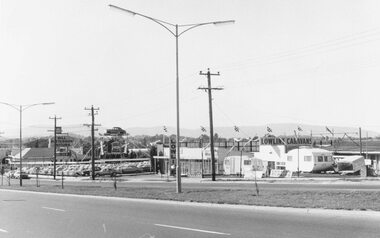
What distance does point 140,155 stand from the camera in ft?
378

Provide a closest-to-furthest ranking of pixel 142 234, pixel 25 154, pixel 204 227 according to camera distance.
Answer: pixel 142 234, pixel 204 227, pixel 25 154

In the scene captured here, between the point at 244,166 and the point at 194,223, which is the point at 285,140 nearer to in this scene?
the point at 244,166

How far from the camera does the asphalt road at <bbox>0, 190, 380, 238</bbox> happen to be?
1216 cm

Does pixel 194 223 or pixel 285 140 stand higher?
pixel 285 140

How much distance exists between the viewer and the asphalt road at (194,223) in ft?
39.9

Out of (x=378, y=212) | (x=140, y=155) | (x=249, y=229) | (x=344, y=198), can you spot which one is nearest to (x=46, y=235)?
(x=249, y=229)

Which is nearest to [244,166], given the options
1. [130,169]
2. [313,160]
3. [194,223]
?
[313,160]

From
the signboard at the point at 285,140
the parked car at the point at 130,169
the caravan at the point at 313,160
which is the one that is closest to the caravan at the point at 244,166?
the caravan at the point at 313,160

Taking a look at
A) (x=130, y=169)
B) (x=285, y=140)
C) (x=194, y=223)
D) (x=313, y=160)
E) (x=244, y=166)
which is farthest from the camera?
(x=130, y=169)

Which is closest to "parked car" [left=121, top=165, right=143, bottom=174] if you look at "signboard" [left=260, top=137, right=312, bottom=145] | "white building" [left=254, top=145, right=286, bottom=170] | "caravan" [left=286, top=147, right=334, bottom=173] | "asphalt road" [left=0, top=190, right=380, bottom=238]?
"signboard" [left=260, top=137, right=312, bottom=145]

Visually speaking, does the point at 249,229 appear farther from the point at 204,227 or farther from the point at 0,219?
the point at 0,219

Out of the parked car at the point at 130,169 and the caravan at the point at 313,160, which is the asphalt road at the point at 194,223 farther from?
the parked car at the point at 130,169

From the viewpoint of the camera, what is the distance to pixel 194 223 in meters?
14.3

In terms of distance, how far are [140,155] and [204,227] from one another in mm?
102856
